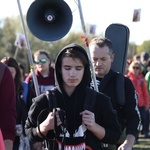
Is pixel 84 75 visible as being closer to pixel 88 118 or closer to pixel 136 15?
pixel 88 118

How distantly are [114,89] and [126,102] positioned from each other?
0.16 meters

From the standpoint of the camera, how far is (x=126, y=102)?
4566mm

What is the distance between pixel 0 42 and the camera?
5253 cm

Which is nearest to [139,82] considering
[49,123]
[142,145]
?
[142,145]

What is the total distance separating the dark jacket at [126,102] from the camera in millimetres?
4539

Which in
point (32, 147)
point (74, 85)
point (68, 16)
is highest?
point (68, 16)

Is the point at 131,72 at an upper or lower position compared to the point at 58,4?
lower

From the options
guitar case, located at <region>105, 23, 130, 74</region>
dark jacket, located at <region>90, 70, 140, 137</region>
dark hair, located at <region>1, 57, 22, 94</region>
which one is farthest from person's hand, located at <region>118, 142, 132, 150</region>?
dark hair, located at <region>1, 57, 22, 94</region>

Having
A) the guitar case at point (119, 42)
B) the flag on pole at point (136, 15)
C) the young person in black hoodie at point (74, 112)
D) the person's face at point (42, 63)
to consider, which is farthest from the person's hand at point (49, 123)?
the flag on pole at point (136, 15)

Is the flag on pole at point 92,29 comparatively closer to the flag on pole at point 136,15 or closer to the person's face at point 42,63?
the flag on pole at point 136,15

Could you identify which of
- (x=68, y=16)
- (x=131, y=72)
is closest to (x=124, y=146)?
(x=68, y=16)

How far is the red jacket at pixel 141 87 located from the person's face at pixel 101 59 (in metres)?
7.03

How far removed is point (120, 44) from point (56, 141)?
2014 mm

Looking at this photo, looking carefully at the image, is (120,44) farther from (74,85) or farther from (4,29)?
(4,29)
